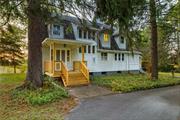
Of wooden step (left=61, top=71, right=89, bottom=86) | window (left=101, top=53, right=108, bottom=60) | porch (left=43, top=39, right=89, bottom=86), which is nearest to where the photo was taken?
wooden step (left=61, top=71, right=89, bottom=86)

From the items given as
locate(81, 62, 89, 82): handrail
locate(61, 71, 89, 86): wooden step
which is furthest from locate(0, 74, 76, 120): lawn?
locate(81, 62, 89, 82): handrail

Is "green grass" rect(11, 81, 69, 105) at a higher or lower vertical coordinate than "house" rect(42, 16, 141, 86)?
lower

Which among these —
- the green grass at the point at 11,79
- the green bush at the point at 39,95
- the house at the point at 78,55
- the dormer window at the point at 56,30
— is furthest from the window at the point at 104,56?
the green bush at the point at 39,95

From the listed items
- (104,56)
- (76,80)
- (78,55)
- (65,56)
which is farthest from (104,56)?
(76,80)

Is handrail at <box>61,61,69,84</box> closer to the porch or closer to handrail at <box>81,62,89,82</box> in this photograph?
the porch

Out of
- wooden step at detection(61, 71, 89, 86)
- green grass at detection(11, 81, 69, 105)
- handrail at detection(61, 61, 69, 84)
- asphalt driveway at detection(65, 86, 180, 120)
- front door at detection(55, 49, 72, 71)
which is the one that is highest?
front door at detection(55, 49, 72, 71)

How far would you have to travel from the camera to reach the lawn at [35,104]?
951cm

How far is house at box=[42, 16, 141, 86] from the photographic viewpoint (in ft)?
62.4

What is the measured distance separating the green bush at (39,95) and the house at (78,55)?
403cm

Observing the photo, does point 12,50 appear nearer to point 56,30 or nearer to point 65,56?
point 56,30

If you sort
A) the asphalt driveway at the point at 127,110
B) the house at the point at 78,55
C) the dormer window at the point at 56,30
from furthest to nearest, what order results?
the dormer window at the point at 56,30 < the house at the point at 78,55 < the asphalt driveway at the point at 127,110

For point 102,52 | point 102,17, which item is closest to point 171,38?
point 102,52

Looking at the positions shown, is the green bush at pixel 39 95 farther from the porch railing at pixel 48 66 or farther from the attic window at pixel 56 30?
the attic window at pixel 56 30

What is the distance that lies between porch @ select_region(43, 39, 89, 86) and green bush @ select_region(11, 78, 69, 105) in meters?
4.02
